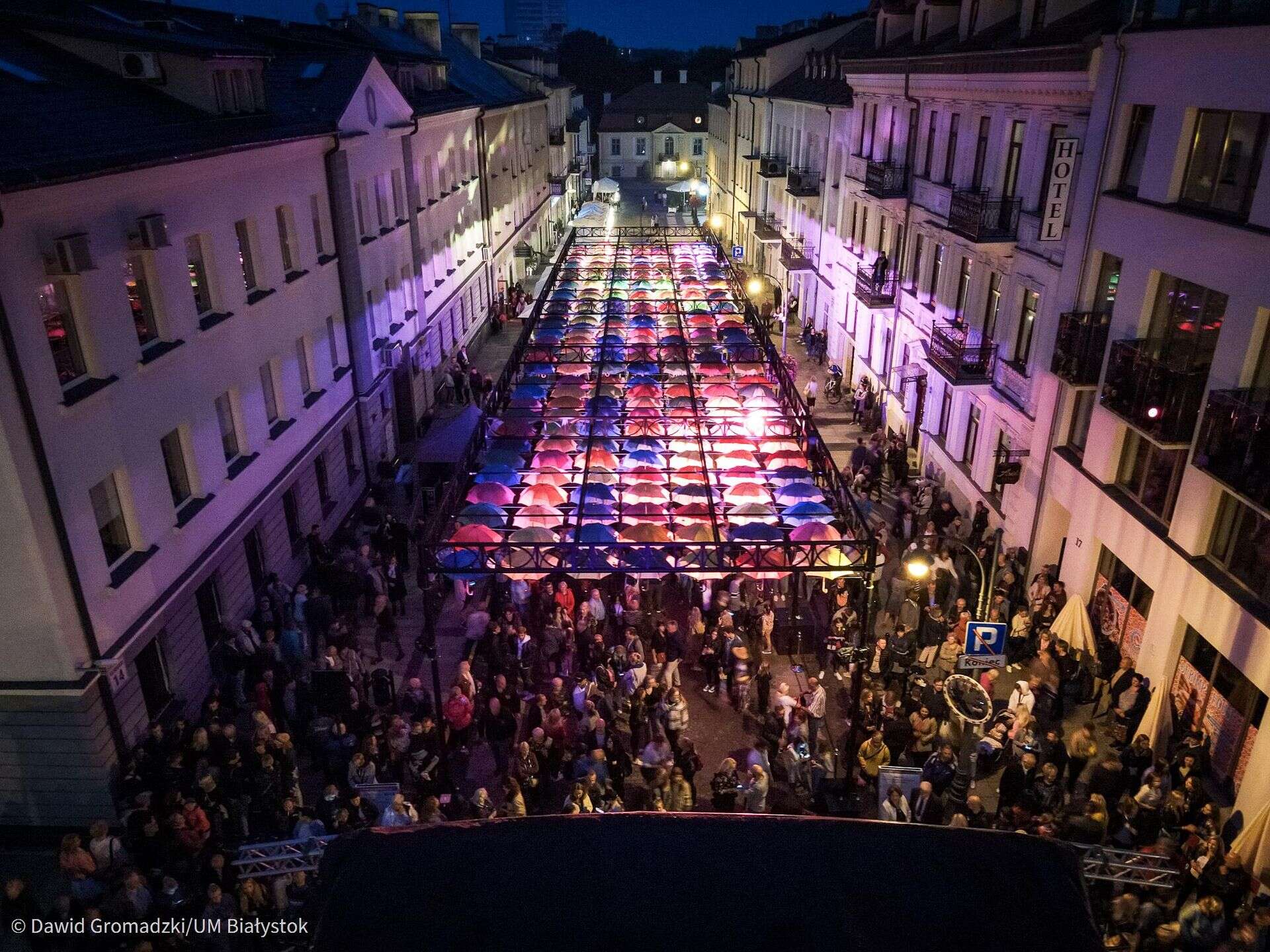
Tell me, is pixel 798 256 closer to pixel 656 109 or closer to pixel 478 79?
pixel 478 79

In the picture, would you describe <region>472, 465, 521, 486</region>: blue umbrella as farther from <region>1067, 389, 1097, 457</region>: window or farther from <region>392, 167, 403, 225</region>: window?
<region>392, 167, 403, 225</region>: window

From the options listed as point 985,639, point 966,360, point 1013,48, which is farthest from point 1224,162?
point 985,639

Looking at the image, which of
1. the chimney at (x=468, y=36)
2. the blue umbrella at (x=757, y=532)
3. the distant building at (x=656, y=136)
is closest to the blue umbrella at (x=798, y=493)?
the blue umbrella at (x=757, y=532)

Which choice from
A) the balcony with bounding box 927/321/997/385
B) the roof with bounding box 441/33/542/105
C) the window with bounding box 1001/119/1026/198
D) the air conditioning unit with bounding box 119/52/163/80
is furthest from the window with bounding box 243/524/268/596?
the roof with bounding box 441/33/542/105

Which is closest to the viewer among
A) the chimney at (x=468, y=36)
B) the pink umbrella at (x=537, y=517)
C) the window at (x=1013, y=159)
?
the pink umbrella at (x=537, y=517)

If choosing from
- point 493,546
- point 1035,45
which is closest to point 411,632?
point 493,546

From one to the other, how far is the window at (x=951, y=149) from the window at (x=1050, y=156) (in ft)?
15.7

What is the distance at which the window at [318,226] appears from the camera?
20.0m

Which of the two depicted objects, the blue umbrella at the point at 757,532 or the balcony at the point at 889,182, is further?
the balcony at the point at 889,182

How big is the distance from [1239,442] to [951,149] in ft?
44.1

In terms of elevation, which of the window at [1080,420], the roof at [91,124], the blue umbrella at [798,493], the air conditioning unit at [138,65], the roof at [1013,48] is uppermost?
the roof at [1013,48]

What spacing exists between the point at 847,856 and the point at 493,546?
9850 millimetres

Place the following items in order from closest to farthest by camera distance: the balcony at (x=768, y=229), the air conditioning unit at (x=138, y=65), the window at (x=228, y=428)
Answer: the air conditioning unit at (x=138, y=65) < the window at (x=228, y=428) < the balcony at (x=768, y=229)

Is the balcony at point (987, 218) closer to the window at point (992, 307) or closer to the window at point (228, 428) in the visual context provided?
the window at point (992, 307)
